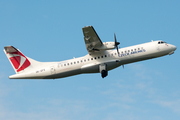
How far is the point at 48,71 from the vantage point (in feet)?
107

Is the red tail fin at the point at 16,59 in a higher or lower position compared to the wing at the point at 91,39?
lower

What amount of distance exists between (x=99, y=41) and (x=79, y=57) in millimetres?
3748

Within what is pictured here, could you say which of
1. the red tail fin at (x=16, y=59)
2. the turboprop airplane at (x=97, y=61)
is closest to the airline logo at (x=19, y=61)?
the red tail fin at (x=16, y=59)

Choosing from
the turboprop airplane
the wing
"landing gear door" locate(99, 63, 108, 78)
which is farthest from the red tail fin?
"landing gear door" locate(99, 63, 108, 78)

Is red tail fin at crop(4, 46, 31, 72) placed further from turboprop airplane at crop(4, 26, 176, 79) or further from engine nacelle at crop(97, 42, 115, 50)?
engine nacelle at crop(97, 42, 115, 50)

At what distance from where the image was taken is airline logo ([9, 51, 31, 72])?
33.3 metres

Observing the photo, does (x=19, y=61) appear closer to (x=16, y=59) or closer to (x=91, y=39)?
(x=16, y=59)

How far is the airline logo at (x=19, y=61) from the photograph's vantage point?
3334 cm

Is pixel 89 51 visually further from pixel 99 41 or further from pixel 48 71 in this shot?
pixel 48 71

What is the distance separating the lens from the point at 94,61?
32.6 metres

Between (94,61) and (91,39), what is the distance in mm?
3214

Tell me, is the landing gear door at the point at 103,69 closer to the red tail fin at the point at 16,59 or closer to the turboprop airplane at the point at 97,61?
the turboprop airplane at the point at 97,61

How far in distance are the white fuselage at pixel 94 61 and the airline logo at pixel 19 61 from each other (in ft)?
3.03

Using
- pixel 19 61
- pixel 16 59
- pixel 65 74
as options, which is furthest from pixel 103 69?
pixel 16 59
